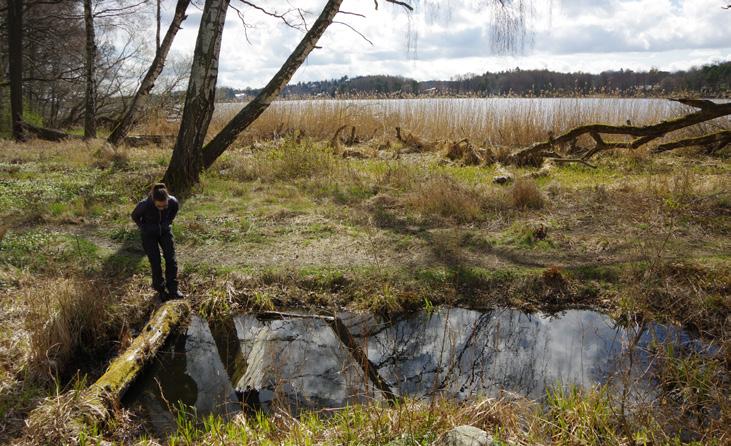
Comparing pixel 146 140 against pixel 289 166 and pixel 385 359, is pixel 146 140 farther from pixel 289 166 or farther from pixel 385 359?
pixel 385 359

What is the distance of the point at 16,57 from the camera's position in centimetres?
1719

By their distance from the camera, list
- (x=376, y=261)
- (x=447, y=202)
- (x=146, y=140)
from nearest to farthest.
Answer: (x=376, y=261), (x=447, y=202), (x=146, y=140)

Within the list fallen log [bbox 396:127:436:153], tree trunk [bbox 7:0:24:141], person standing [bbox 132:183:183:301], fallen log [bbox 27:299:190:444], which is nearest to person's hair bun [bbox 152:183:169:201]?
person standing [bbox 132:183:183:301]

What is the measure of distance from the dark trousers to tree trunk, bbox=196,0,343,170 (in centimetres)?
503

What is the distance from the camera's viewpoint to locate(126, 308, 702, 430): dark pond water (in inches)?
179

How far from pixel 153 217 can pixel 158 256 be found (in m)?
0.41

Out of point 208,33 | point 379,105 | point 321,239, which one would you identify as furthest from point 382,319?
point 379,105

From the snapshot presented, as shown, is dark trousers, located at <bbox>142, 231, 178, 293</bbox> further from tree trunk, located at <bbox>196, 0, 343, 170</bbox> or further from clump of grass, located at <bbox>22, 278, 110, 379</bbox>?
tree trunk, located at <bbox>196, 0, 343, 170</bbox>

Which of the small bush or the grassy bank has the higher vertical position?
the small bush

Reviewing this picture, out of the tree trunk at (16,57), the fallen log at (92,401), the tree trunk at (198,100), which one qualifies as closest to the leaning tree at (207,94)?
the tree trunk at (198,100)

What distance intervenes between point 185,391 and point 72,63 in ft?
72.7

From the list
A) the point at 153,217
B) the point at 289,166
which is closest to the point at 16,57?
the point at 289,166

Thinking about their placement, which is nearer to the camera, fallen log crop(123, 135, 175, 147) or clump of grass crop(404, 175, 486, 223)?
clump of grass crop(404, 175, 486, 223)

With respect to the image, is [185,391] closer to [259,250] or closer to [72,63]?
[259,250]
